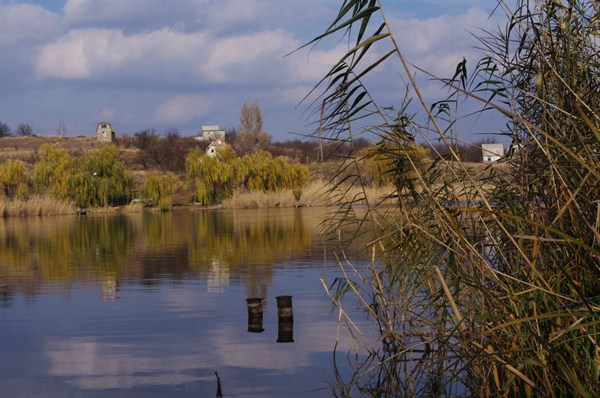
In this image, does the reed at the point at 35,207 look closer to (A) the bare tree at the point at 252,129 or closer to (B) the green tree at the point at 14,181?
(B) the green tree at the point at 14,181

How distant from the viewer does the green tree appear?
130ft

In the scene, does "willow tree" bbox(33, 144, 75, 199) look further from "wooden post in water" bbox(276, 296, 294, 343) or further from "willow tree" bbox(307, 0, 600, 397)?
"willow tree" bbox(307, 0, 600, 397)

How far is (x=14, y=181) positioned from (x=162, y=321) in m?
32.9

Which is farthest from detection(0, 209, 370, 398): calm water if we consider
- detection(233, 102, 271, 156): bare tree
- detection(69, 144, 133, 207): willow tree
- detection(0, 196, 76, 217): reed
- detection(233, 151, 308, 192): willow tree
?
detection(233, 102, 271, 156): bare tree

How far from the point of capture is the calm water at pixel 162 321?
6758mm

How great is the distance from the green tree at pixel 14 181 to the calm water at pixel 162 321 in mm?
21850

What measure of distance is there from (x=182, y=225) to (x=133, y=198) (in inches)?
618

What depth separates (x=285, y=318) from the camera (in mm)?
8758

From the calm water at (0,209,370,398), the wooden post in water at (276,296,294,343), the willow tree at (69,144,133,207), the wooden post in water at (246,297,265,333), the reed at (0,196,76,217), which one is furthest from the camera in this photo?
the willow tree at (69,144,133,207)

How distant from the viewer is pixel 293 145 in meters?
85.4

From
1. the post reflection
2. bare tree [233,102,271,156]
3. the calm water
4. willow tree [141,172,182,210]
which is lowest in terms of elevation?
the calm water

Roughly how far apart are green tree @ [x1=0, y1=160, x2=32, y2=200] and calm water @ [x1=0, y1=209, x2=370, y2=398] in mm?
21850

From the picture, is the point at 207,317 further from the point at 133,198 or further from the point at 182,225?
the point at 133,198

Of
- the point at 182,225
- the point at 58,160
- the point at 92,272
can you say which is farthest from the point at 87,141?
the point at 92,272
